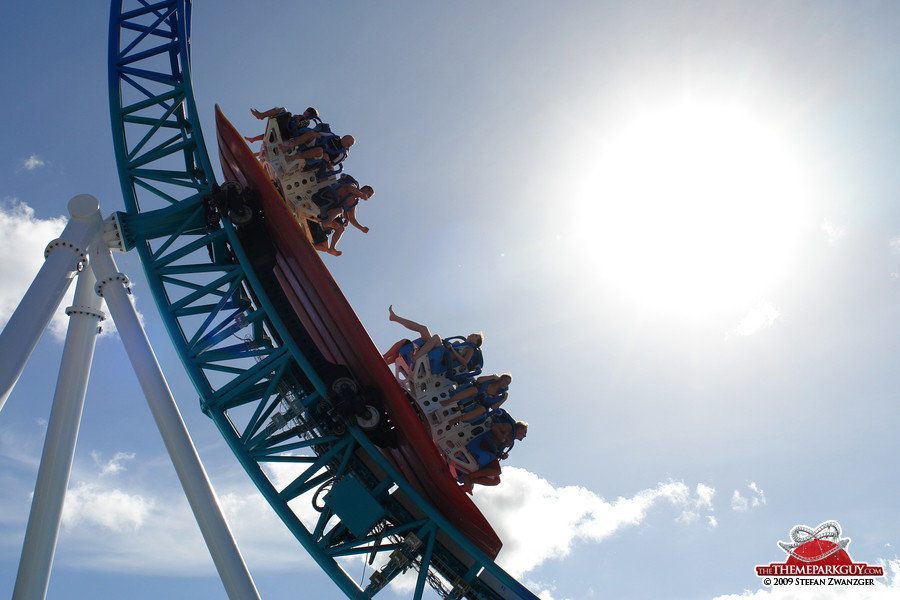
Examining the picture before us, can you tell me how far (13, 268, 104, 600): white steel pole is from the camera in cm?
752

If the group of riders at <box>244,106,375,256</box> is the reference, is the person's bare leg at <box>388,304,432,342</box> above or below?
below

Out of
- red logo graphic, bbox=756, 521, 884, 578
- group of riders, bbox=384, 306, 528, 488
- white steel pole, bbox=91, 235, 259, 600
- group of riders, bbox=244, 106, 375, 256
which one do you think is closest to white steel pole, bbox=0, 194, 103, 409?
white steel pole, bbox=91, 235, 259, 600

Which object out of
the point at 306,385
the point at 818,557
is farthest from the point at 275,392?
the point at 818,557

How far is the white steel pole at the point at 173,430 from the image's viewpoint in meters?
7.88

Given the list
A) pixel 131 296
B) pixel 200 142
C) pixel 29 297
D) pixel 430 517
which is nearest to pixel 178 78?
pixel 200 142

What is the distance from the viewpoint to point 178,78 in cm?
1129

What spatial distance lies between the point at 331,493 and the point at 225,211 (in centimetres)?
478

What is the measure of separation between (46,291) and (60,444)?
2020 millimetres

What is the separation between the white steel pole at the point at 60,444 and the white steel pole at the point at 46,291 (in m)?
0.58

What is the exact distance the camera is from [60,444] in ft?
27.4

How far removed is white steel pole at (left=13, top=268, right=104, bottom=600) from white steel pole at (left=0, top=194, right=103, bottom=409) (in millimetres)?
577

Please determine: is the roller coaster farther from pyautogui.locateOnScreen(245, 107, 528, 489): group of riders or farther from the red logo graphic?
the red logo graphic

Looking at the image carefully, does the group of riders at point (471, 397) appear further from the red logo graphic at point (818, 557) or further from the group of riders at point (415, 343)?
the red logo graphic at point (818, 557)

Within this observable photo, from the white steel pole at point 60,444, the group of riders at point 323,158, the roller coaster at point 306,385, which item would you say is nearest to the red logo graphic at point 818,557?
the roller coaster at point 306,385
